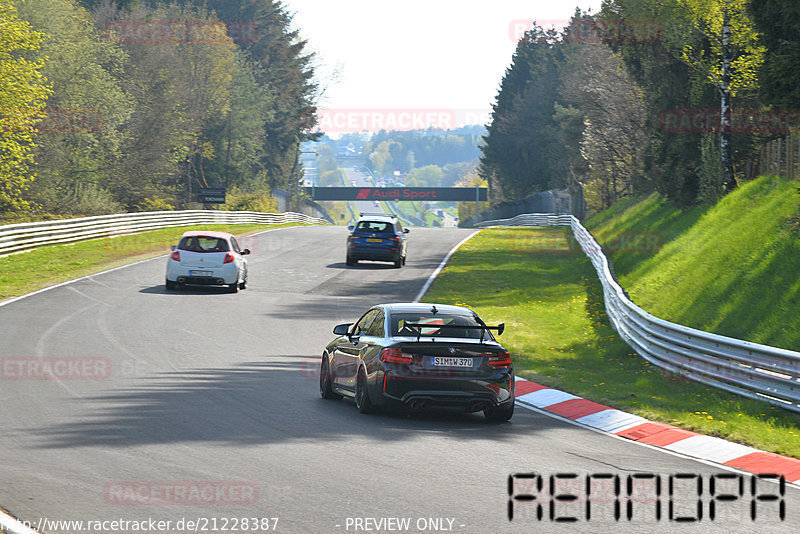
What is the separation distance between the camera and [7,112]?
1623 inches

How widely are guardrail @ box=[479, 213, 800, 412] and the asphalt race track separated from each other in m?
2.69

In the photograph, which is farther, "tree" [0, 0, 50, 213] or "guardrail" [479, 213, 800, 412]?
"tree" [0, 0, 50, 213]

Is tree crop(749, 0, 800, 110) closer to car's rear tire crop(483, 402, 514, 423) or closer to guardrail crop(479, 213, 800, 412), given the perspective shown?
guardrail crop(479, 213, 800, 412)

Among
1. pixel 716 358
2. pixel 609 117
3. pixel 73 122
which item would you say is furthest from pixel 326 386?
pixel 609 117

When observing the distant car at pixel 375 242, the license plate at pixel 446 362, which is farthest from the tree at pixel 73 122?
the license plate at pixel 446 362

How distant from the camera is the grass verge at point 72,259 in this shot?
27.7 m

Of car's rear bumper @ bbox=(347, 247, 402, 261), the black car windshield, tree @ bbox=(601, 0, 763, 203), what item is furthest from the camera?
car's rear bumper @ bbox=(347, 247, 402, 261)

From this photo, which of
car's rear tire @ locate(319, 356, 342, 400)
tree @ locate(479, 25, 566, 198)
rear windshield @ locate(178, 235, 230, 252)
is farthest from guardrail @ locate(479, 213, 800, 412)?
tree @ locate(479, 25, 566, 198)

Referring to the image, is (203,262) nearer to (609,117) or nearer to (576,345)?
(576,345)

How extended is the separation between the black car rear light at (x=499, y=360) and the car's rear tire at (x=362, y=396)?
146 cm

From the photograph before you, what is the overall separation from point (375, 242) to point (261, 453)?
85.2ft

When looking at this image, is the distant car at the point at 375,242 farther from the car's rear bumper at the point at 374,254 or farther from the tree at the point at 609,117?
the tree at the point at 609,117

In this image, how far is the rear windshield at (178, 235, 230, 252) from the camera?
26.6m

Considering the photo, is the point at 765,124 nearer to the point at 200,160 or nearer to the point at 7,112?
the point at 7,112
